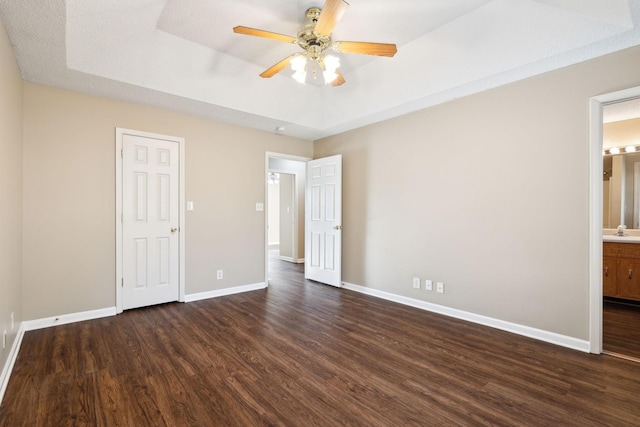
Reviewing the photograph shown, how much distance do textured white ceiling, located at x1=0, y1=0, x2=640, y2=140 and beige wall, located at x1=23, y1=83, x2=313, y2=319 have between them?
0.26 metres

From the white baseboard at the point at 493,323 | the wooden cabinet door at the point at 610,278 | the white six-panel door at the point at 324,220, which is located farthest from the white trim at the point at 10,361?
the wooden cabinet door at the point at 610,278

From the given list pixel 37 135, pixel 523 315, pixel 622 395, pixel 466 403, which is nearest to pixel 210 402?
pixel 466 403

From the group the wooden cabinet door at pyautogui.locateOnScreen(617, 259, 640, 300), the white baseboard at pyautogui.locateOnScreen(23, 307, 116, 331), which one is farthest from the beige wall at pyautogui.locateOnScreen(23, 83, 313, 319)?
the wooden cabinet door at pyautogui.locateOnScreen(617, 259, 640, 300)

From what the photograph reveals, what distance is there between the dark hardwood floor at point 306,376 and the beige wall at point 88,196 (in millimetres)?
513

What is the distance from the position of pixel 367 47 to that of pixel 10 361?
3.66 metres

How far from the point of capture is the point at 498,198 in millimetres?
3012

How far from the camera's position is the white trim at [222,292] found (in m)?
3.93

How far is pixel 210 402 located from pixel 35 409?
1.02 m

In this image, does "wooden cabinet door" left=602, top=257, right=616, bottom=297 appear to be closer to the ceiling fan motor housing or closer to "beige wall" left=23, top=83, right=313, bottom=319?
the ceiling fan motor housing

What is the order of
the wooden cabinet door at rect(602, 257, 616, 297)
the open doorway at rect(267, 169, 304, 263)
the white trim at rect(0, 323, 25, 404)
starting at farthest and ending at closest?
the open doorway at rect(267, 169, 304, 263) → the wooden cabinet door at rect(602, 257, 616, 297) → the white trim at rect(0, 323, 25, 404)

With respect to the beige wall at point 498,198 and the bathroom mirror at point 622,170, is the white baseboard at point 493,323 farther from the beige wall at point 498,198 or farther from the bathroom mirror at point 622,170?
the bathroom mirror at point 622,170

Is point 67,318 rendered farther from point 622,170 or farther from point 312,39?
point 622,170

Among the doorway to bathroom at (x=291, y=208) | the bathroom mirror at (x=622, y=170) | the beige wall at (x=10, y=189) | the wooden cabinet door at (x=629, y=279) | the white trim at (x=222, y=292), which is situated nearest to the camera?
the beige wall at (x=10, y=189)

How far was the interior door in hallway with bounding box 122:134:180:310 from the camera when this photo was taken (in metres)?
3.48
